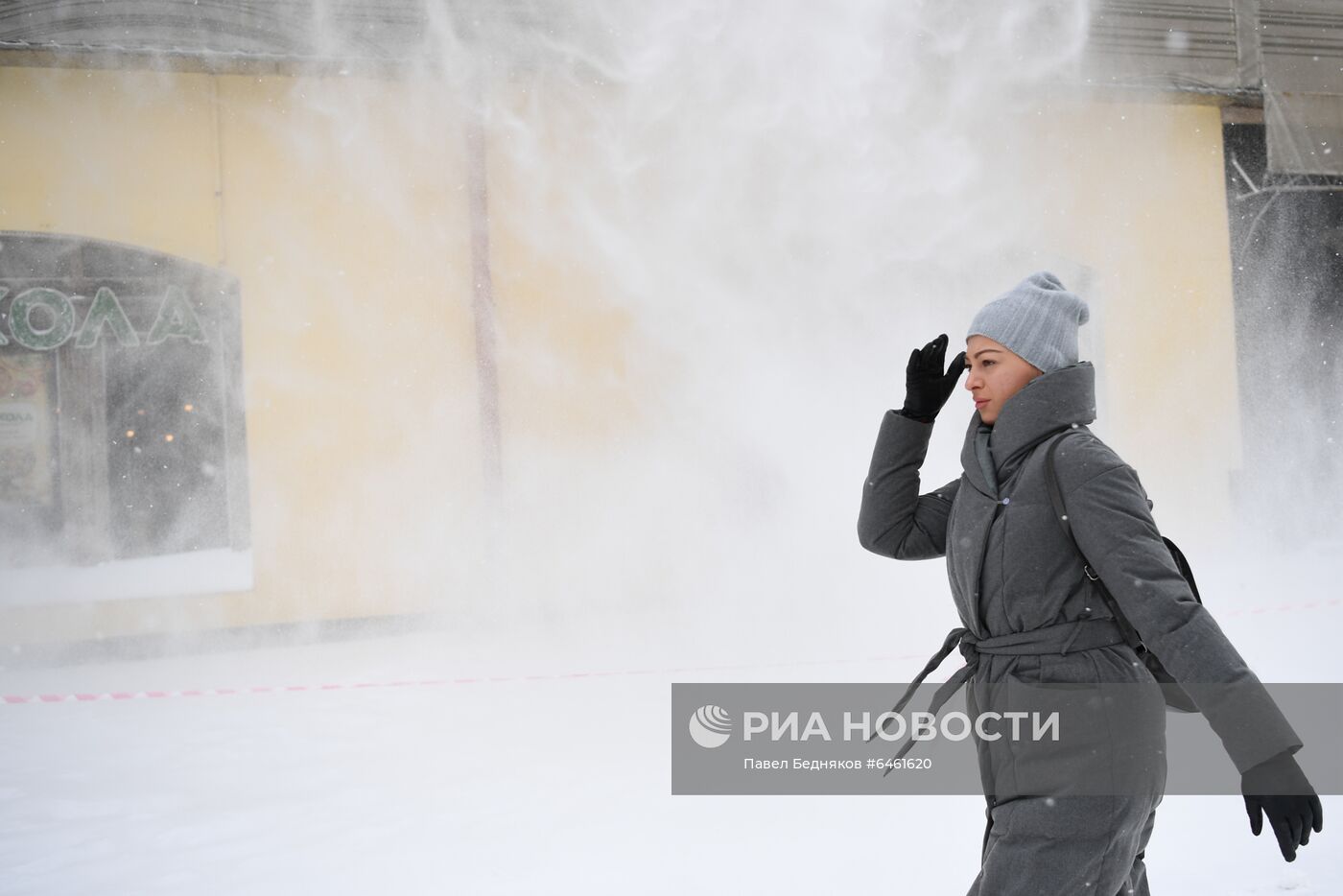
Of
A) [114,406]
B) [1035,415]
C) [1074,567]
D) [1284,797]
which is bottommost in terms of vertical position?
[1284,797]

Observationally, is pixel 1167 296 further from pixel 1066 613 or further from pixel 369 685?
pixel 1066 613

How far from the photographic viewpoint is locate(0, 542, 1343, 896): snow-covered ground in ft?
10.8

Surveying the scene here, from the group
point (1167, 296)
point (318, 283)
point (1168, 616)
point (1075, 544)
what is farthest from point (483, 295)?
point (1168, 616)

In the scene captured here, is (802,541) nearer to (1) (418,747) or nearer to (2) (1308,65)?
(1) (418,747)

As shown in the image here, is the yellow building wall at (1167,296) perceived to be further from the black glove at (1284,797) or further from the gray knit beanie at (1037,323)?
the black glove at (1284,797)

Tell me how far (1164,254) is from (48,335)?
8.30 metres

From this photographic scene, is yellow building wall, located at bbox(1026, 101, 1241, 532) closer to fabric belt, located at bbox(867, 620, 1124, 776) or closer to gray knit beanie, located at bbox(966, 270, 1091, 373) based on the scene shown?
gray knit beanie, located at bbox(966, 270, 1091, 373)

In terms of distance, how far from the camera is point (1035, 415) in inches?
73.6

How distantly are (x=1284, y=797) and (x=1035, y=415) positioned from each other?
2.23ft

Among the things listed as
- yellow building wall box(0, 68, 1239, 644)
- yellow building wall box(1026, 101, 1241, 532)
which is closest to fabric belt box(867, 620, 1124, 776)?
yellow building wall box(0, 68, 1239, 644)

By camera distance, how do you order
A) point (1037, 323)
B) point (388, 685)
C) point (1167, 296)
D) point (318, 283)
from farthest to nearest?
point (1167, 296) → point (318, 283) → point (388, 685) → point (1037, 323)

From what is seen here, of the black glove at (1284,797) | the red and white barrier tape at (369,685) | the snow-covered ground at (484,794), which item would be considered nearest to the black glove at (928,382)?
the black glove at (1284,797)

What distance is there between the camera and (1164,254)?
9.03 meters

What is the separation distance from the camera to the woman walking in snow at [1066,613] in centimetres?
162
